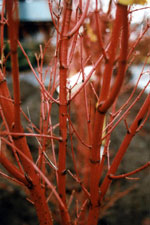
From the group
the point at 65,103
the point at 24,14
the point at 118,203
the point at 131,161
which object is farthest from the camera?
the point at 24,14

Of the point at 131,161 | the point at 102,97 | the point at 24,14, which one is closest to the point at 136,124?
the point at 102,97

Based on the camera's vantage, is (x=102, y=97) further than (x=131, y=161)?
No

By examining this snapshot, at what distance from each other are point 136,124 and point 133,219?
10.8 ft

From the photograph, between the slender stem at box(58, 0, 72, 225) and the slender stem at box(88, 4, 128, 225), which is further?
the slender stem at box(58, 0, 72, 225)

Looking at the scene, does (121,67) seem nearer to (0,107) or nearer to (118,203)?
(0,107)

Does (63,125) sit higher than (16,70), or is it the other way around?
(16,70)

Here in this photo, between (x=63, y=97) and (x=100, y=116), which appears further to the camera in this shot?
(x=63, y=97)

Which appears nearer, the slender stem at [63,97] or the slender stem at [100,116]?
the slender stem at [100,116]

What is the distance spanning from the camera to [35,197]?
38.1 inches

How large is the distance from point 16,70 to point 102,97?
0.32 m

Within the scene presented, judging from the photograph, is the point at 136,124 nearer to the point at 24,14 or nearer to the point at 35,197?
the point at 35,197

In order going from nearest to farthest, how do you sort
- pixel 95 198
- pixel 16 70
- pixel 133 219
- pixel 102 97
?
pixel 16 70 < pixel 102 97 < pixel 95 198 < pixel 133 219

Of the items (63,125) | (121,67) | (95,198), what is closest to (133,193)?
(95,198)

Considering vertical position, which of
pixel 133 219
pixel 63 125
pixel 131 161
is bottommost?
pixel 133 219
